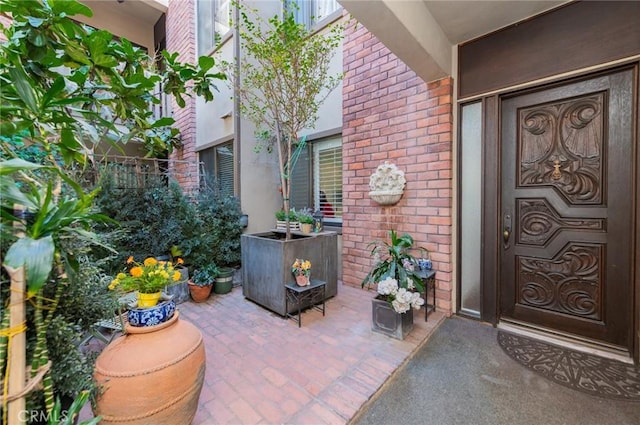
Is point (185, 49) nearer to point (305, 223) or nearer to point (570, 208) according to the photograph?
point (305, 223)

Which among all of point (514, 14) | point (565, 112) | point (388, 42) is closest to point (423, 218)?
point (565, 112)

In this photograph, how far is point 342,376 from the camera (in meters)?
1.77

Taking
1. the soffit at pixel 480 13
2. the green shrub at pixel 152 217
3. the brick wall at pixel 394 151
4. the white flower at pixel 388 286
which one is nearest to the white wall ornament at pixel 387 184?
the brick wall at pixel 394 151

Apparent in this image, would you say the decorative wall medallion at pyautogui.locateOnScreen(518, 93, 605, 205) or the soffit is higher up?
the soffit

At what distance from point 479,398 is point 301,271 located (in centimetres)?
160

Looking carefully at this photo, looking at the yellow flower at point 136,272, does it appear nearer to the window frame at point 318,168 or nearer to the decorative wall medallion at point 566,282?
the window frame at point 318,168

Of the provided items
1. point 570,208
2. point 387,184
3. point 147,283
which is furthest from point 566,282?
point 147,283

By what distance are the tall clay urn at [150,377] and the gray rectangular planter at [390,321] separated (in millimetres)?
1445

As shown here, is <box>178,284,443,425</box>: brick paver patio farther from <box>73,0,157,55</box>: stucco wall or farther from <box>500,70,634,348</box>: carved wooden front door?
<box>73,0,157,55</box>: stucco wall

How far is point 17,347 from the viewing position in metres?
0.86

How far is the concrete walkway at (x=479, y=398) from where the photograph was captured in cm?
145

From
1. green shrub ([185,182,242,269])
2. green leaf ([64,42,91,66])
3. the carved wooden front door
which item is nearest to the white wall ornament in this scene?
the carved wooden front door

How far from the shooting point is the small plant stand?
97.7 inches

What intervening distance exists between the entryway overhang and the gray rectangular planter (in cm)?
213
